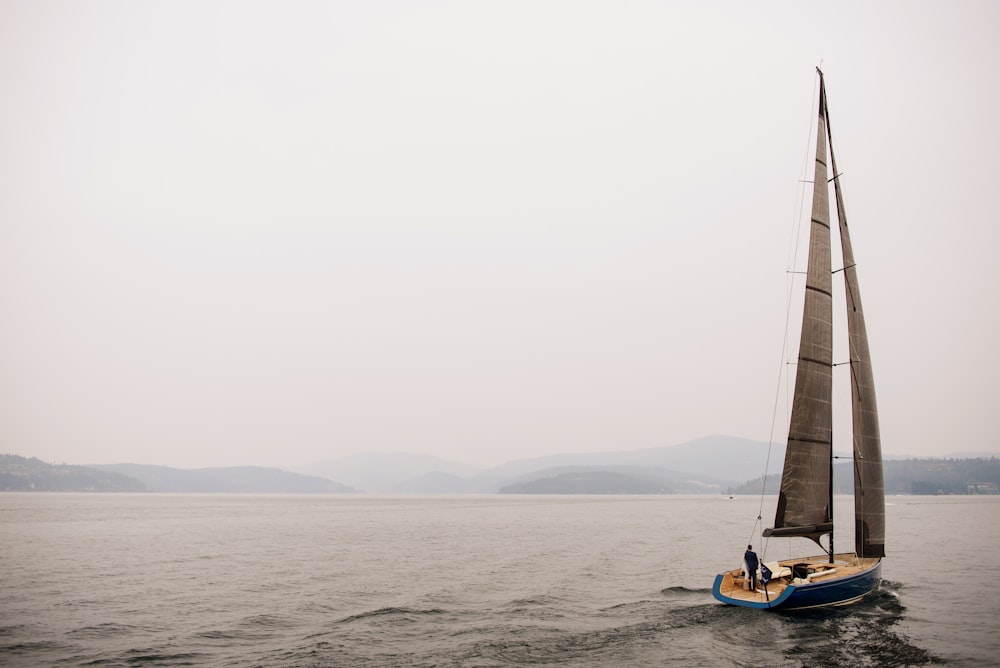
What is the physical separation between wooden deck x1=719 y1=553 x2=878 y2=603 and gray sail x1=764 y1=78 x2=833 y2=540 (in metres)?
1.82

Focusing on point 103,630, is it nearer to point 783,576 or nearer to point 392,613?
point 392,613

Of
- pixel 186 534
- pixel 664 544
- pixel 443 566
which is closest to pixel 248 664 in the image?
pixel 443 566

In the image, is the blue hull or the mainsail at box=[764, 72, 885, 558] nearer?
the blue hull

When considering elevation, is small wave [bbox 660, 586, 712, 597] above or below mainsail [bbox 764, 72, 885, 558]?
below

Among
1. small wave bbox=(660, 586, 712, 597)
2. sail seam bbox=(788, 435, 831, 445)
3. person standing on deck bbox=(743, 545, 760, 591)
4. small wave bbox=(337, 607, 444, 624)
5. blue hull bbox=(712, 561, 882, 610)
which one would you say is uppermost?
sail seam bbox=(788, 435, 831, 445)

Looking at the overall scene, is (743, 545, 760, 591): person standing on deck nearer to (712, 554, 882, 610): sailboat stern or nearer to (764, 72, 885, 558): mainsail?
(712, 554, 882, 610): sailboat stern

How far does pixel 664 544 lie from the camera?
74312 mm

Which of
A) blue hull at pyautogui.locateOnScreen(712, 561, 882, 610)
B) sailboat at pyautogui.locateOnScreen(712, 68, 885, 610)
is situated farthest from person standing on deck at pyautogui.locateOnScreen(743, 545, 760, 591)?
blue hull at pyautogui.locateOnScreen(712, 561, 882, 610)

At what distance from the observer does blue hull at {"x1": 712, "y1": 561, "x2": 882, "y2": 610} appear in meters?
29.9

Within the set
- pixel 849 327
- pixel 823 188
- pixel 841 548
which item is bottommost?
pixel 841 548

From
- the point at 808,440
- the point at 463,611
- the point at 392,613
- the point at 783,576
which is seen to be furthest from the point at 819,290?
the point at 392,613

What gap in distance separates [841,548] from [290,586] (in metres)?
54.0

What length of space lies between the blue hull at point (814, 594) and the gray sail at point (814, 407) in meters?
2.61

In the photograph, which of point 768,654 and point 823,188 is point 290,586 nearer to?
point 768,654
